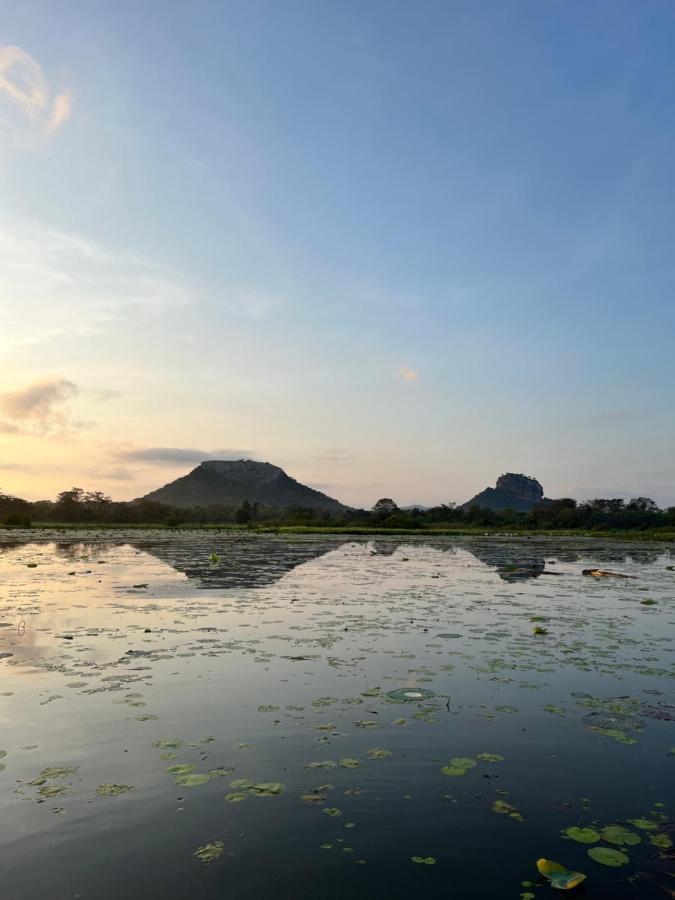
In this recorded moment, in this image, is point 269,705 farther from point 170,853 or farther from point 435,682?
point 170,853

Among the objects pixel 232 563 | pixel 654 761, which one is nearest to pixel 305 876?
pixel 654 761

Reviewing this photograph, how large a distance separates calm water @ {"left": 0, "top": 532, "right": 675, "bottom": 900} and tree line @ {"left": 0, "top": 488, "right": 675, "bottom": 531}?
94.5 m

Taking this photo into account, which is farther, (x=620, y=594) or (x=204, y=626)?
(x=620, y=594)

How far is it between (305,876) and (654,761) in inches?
179

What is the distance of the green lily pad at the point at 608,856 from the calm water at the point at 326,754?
0.07 metres

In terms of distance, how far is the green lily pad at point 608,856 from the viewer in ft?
15.8

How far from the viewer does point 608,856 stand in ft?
16.1

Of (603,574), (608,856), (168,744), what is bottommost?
(608,856)

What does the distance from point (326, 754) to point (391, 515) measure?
4596 inches

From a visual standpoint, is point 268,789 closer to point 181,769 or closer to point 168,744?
point 181,769

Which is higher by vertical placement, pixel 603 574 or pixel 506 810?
pixel 603 574

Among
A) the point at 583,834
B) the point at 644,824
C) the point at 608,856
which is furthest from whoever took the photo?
the point at 644,824

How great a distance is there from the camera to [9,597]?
19078mm

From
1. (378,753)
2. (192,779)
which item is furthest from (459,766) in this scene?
(192,779)
